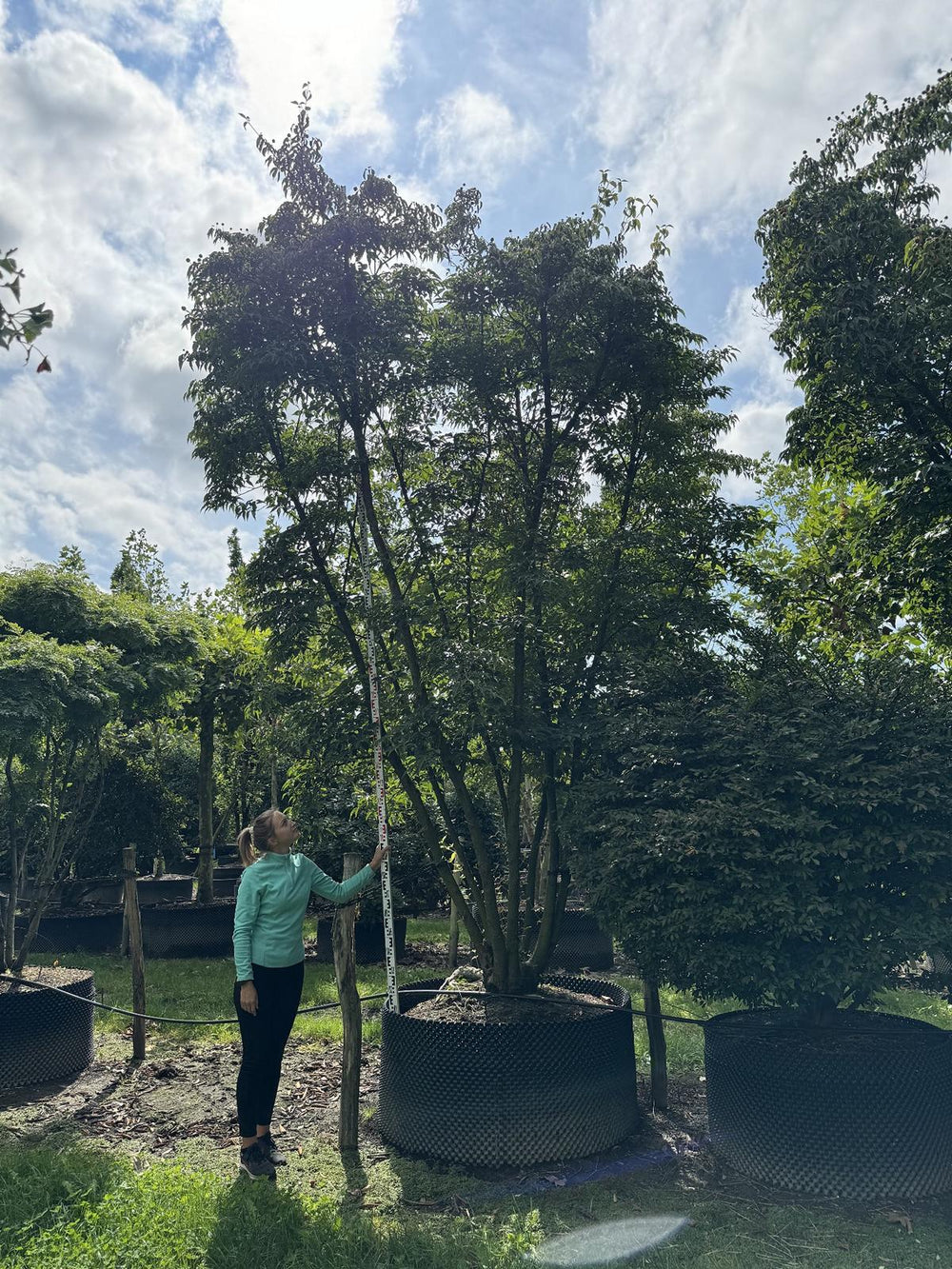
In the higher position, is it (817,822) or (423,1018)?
(817,822)

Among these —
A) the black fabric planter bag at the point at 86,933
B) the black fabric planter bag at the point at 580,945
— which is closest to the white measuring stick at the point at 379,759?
the black fabric planter bag at the point at 580,945

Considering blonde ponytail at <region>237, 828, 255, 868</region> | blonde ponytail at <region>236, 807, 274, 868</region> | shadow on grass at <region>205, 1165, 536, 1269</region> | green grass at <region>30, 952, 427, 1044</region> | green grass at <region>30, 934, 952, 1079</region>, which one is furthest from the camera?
green grass at <region>30, 952, 427, 1044</region>

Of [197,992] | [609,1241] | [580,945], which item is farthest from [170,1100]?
[580,945]

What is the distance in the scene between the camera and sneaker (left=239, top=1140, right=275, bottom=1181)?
4.23 metres

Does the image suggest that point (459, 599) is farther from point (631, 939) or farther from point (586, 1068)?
point (586, 1068)

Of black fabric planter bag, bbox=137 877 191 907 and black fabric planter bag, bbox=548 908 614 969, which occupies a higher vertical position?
black fabric planter bag, bbox=137 877 191 907

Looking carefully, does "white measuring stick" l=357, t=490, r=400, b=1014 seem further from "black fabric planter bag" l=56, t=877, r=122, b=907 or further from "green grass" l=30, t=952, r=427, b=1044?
"black fabric planter bag" l=56, t=877, r=122, b=907

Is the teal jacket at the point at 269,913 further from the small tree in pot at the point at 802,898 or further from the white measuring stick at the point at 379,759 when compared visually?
the small tree in pot at the point at 802,898

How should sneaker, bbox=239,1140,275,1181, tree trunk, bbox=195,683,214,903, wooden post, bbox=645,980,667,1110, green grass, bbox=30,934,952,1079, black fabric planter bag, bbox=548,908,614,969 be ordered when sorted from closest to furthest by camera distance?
1. sneaker, bbox=239,1140,275,1181
2. wooden post, bbox=645,980,667,1110
3. green grass, bbox=30,934,952,1079
4. black fabric planter bag, bbox=548,908,614,969
5. tree trunk, bbox=195,683,214,903

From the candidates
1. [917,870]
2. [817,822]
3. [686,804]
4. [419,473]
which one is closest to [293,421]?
[419,473]

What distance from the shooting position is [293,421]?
6.07m

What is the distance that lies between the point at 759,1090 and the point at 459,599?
326 cm

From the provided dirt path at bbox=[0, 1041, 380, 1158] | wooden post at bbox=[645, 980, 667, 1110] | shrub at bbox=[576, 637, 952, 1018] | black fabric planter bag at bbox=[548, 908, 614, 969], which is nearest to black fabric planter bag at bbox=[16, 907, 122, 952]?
dirt path at bbox=[0, 1041, 380, 1158]

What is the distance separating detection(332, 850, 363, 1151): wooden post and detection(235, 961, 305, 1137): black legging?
1.35 ft
